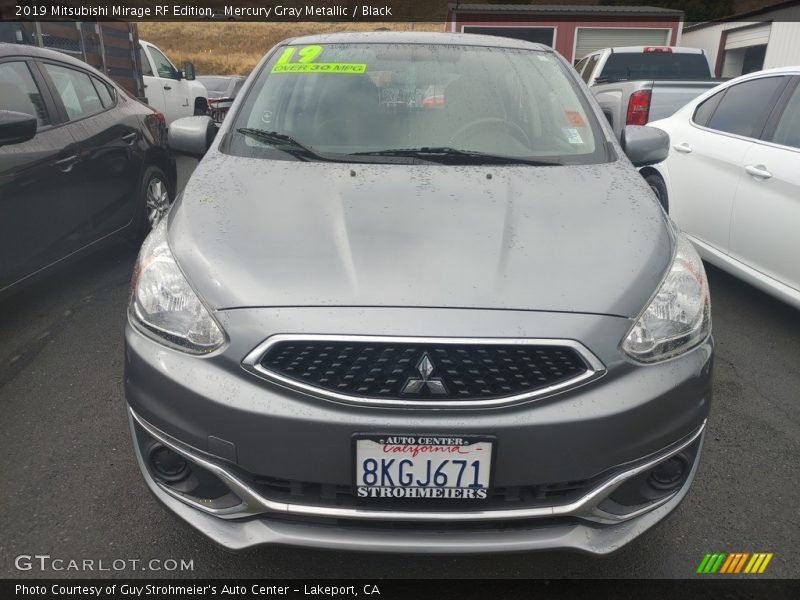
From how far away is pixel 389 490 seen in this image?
165cm

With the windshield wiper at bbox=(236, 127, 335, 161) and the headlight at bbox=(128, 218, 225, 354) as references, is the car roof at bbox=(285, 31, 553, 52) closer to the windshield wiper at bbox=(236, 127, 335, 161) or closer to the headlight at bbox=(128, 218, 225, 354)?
the windshield wiper at bbox=(236, 127, 335, 161)

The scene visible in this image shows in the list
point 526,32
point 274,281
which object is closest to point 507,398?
point 274,281

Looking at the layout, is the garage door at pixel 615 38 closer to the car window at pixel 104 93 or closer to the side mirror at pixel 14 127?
Result: the car window at pixel 104 93

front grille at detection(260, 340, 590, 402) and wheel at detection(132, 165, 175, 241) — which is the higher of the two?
front grille at detection(260, 340, 590, 402)

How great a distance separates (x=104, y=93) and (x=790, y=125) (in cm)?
441

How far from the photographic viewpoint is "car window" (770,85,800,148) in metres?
3.70

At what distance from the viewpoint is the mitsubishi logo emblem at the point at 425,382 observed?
162cm

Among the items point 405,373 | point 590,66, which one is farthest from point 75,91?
point 590,66

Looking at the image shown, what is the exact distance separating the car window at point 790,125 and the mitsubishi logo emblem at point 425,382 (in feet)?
10.0

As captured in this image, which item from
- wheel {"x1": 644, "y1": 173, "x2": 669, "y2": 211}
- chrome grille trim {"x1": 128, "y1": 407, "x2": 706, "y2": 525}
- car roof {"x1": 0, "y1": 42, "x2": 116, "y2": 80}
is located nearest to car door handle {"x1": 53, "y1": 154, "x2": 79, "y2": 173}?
car roof {"x1": 0, "y1": 42, "x2": 116, "y2": 80}

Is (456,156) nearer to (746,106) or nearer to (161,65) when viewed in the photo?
(746,106)

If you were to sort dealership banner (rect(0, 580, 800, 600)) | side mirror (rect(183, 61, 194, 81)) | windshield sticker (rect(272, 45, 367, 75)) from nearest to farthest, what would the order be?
dealership banner (rect(0, 580, 800, 600)) → windshield sticker (rect(272, 45, 367, 75)) → side mirror (rect(183, 61, 194, 81))

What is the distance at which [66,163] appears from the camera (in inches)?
153

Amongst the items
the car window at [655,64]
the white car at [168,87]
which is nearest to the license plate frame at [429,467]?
the car window at [655,64]
